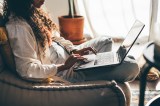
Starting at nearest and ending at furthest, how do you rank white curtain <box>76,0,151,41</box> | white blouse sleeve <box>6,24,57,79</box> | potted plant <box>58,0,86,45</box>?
white blouse sleeve <box>6,24,57,79</box> → potted plant <box>58,0,86,45</box> → white curtain <box>76,0,151,41</box>

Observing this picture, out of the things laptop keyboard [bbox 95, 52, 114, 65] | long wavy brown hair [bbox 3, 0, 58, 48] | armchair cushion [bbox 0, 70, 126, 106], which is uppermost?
long wavy brown hair [bbox 3, 0, 58, 48]

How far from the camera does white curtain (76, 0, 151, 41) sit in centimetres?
321

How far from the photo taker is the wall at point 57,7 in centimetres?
329

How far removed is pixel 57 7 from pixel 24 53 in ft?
6.72

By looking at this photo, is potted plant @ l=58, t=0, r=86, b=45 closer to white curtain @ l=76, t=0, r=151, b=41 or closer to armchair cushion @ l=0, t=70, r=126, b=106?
white curtain @ l=76, t=0, r=151, b=41

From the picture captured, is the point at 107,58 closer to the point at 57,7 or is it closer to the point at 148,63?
the point at 148,63

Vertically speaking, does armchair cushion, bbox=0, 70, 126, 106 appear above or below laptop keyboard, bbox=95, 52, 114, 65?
below

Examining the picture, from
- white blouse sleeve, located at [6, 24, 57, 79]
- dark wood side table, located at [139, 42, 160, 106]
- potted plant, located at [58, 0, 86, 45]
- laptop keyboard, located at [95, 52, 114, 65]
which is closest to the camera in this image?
dark wood side table, located at [139, 42, 160, 106]

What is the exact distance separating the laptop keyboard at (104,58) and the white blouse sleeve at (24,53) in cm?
28

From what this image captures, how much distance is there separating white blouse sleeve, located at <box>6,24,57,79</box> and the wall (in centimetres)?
197

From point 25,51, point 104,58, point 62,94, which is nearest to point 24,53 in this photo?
point 25,51

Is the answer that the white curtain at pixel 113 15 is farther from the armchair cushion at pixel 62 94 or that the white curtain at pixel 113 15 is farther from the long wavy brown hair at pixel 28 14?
the armchair cushion at pixel 62 94

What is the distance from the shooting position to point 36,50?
1435 millimetres

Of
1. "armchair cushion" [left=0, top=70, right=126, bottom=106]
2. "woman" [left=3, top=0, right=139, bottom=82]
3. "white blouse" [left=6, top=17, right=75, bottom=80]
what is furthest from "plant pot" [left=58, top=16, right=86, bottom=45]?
"armchair cushion" [left=0, top=70, right=126, bottom=106]
